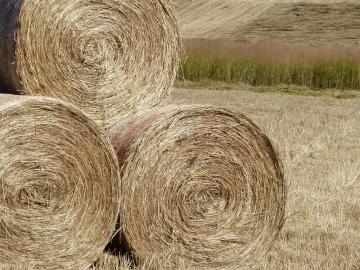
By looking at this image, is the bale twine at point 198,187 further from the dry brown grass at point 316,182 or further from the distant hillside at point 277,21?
the distant hillside at point 277,21

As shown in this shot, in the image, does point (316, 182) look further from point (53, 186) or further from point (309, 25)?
point (309, 25)

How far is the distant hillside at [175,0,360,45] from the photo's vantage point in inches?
1192

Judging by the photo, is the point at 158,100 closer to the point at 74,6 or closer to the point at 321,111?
the point at 74,6

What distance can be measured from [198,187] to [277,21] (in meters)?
29.1

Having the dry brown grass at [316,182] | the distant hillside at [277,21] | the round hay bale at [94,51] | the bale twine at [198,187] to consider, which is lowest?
the distant hillside at [277,21]

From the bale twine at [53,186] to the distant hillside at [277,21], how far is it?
2301 cm

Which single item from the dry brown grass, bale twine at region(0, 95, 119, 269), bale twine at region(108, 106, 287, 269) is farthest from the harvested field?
bale twine at region(0, 95, 119, 269)

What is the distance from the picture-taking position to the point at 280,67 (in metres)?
20.2

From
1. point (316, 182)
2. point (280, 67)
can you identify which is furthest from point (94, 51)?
point (280, 67)

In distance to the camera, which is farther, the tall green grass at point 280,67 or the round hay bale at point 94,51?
the tall green grass at point 280,67

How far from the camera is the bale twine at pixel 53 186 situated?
15.0 feet

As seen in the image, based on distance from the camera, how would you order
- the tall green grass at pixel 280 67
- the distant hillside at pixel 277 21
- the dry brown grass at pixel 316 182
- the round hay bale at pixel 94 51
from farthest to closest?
the distant hillside at pixel 277 21, the tall green grass at pixel 280 67, the round hay bale at pixel 94 51, the dry brown grass at pixel 316 182

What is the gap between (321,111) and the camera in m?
14.0

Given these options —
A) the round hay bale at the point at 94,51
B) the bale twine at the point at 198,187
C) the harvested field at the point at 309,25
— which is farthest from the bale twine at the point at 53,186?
the harvested field at the point at 309,25
